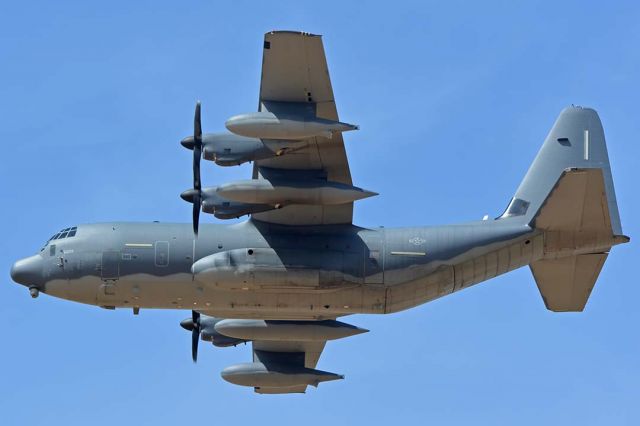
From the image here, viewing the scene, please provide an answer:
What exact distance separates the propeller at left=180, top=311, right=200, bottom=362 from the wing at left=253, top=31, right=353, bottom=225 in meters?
4.99

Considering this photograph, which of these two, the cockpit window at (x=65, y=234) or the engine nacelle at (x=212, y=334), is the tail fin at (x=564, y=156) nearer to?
the engine nacelle at (x=212, y=334)

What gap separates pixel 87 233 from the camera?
117ft

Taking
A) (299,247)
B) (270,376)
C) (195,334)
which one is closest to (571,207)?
(299,247)

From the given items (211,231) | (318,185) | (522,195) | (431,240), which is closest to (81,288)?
(211,231)

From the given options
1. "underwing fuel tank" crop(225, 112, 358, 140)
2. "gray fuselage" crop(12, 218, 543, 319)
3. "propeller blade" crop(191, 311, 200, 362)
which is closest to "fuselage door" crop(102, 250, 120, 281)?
"gray fuselage" crop(12, 218, 543, 319)

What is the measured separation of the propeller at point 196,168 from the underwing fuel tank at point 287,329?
408cm

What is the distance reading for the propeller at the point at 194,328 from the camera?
38.9m

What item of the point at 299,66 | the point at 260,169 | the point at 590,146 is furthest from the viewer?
the point at 590,146

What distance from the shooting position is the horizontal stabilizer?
36812mm

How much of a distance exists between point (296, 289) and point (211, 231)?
286 cm

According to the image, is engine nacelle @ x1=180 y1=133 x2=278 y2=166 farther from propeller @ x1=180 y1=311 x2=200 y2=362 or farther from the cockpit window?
propeller @ x1=180 y1=311 x2=200 y2=362

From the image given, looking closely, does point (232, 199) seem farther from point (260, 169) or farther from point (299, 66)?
point (299, 66)

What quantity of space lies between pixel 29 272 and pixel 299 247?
7251 mm

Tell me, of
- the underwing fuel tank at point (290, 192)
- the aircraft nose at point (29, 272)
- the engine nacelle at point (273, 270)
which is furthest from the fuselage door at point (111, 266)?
the underwing fuel tank at point (290, 192)
